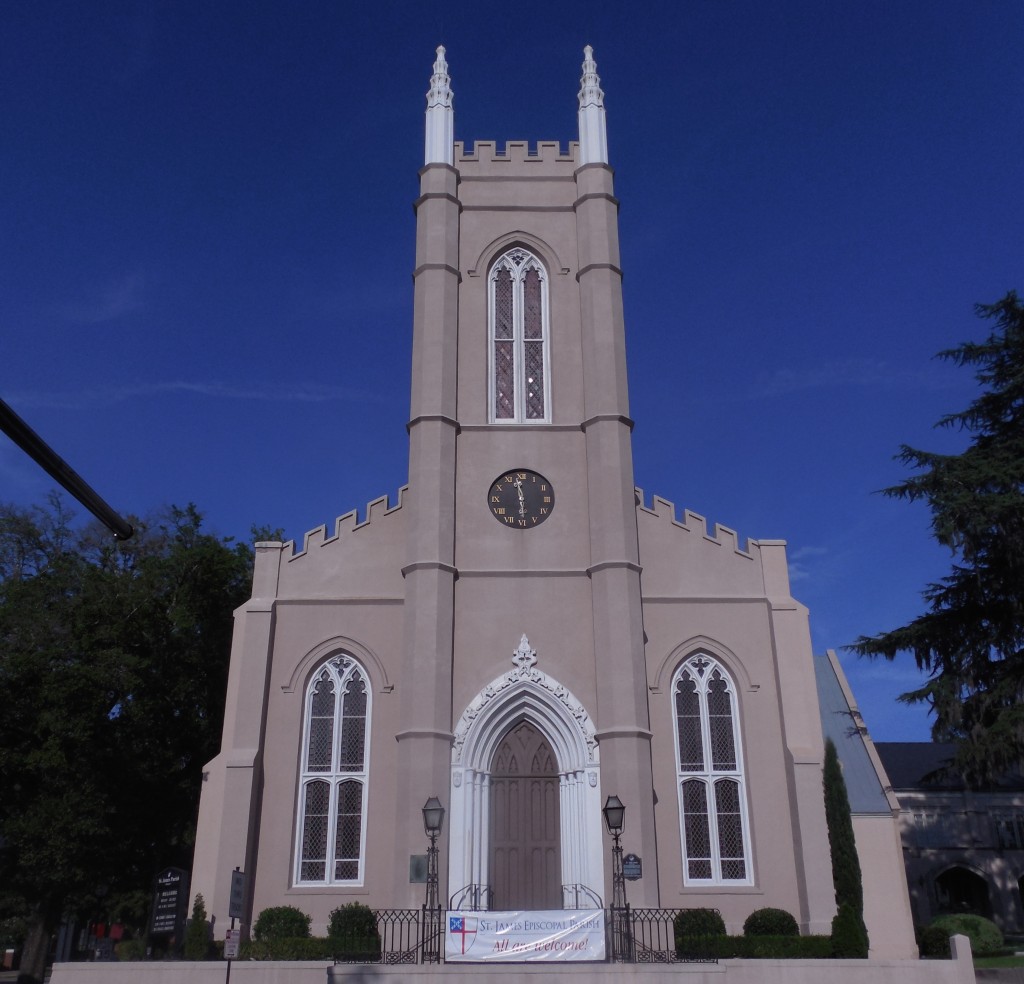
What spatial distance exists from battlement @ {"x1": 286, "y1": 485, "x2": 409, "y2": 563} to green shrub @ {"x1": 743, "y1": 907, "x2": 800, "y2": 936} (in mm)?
10617

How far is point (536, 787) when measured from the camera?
2033 centimetres

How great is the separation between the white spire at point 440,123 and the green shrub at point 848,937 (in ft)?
60.0

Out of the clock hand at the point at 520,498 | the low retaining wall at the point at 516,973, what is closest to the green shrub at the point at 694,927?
the low retaining wall at the point at 516,973

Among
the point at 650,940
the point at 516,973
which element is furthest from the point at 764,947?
the point at 516,973

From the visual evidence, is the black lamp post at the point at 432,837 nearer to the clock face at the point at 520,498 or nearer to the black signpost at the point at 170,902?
the black signpost at the point at 170,902

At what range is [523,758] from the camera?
20.5 metres

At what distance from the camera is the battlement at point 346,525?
2217 centimetres

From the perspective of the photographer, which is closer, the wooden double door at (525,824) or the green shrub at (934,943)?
the wooden double door at (525,824)

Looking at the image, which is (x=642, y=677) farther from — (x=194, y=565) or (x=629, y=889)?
(x=194, y=565)

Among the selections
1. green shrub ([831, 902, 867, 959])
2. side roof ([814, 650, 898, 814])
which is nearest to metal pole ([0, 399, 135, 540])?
green shrub ([831, 902, 867, 959])

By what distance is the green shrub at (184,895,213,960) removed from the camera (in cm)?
1788

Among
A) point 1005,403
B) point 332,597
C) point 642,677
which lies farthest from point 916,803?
point 332,597

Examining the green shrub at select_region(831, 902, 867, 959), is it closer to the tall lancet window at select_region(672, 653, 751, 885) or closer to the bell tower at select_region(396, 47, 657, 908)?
the tall lancet window at select_region(672, 653, 751, 885)

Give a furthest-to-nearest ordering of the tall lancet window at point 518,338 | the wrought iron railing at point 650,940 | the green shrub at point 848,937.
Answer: the tall lancet window at point 518,338
the wrought iron railing at point 650,940
the green shrub at point 848,937
